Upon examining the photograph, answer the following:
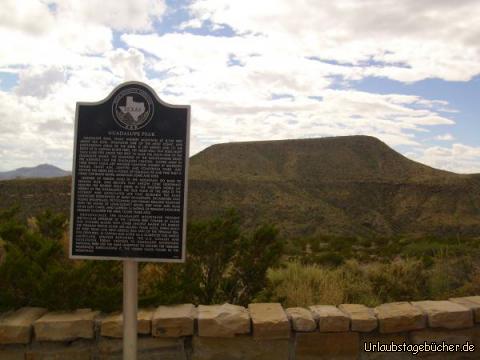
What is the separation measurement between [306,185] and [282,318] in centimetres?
4562

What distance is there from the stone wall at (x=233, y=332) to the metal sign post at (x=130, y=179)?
30.7 inches

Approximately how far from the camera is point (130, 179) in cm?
405

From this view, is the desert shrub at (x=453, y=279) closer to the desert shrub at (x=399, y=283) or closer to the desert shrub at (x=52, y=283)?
the desert shrub at (x=399, y=283)

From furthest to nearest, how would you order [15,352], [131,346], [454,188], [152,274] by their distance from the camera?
[454,188] < [152,274] < [15,352] < [131,346]

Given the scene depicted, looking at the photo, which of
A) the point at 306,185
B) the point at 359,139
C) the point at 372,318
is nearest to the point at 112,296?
the point at 372,318

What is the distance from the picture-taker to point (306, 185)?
49.7m

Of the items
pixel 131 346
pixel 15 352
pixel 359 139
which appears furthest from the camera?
pixel 359 139

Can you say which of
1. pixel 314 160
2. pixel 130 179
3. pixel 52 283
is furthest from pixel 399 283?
Result: pixel 314 160

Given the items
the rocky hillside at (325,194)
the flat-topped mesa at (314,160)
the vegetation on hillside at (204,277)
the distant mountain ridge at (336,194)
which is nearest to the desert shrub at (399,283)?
the vegetation on hillside at (204,277)

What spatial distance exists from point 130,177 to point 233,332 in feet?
5.61

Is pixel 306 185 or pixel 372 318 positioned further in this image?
pixel 306 185

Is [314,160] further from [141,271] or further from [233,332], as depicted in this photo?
[233,332]

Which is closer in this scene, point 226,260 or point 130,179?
point 130,179

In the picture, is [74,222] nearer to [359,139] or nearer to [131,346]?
[131,346]
